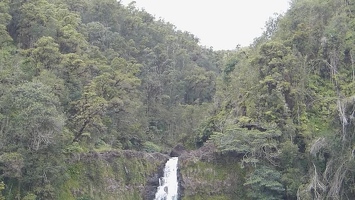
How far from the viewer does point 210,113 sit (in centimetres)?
4234

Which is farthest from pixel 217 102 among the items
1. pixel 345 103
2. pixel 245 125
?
pixel 345 103

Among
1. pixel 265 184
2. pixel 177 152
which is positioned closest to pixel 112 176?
pixel 177 152

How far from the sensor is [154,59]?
187 feet

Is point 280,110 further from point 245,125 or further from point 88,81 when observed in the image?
point 88,81

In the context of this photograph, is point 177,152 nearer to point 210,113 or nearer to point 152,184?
point 152,184

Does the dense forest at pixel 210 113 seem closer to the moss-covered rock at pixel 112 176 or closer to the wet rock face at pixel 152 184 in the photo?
the moss-covered rock at pixel 112 176

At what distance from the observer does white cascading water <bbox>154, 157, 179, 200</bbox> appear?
32.2m

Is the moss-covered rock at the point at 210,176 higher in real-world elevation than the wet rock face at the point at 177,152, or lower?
lower

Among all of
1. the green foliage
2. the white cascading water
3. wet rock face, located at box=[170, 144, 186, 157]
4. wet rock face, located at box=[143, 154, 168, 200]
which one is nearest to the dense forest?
the green foliage

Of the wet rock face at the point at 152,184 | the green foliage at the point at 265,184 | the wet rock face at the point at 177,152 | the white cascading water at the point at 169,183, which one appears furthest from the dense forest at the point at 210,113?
the wet rock face at the point at 177,152

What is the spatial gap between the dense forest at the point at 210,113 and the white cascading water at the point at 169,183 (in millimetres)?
1399

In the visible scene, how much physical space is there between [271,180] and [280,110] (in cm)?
588

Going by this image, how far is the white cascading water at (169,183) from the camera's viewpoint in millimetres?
32156

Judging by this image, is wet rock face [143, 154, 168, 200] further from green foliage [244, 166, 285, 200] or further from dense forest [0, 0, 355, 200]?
green foliage [244, 166, 285, 200]
